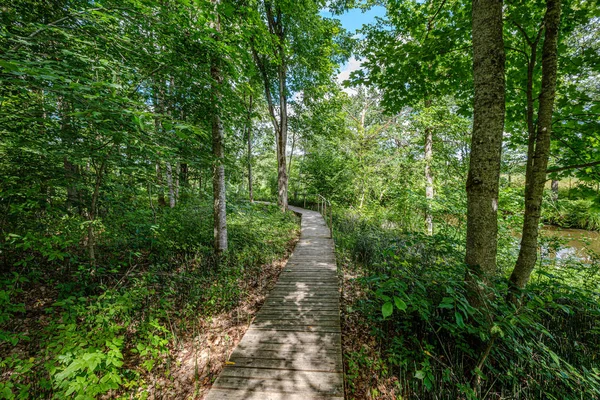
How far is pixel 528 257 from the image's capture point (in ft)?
8.09

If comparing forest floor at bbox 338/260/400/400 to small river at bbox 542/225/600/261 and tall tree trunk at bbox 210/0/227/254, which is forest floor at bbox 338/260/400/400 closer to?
tall tree trunk at bbox 210/0/227/254

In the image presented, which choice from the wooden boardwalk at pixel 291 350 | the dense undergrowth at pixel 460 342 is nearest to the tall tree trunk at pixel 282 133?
the wooden boardwalk at pixel 291 350

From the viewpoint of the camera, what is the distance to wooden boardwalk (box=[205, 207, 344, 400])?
7.40 feet

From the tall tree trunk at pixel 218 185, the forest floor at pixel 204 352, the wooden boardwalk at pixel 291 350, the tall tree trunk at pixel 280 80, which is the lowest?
the forest floor at pixel 204 352

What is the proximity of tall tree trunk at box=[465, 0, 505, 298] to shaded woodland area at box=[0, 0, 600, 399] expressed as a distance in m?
0.02

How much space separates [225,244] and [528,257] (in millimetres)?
5615

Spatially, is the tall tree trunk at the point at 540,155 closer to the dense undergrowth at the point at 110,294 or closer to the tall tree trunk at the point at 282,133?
the dense undergrowth at the point at 110,294

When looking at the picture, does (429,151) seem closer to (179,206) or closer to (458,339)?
(458,339)

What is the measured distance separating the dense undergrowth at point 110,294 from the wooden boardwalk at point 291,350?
0.92 metres

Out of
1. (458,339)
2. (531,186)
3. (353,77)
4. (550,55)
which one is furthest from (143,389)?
(550,55)

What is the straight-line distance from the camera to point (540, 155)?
99.1 inches

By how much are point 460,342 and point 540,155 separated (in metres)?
2.45

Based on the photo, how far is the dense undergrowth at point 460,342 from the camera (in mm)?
1920

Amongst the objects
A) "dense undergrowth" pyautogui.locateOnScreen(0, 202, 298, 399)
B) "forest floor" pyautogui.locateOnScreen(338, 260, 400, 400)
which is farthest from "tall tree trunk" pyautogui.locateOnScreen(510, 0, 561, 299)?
"dense undergrowth" pyautogui.locateOnScreen(0, 202, 298, 399)
